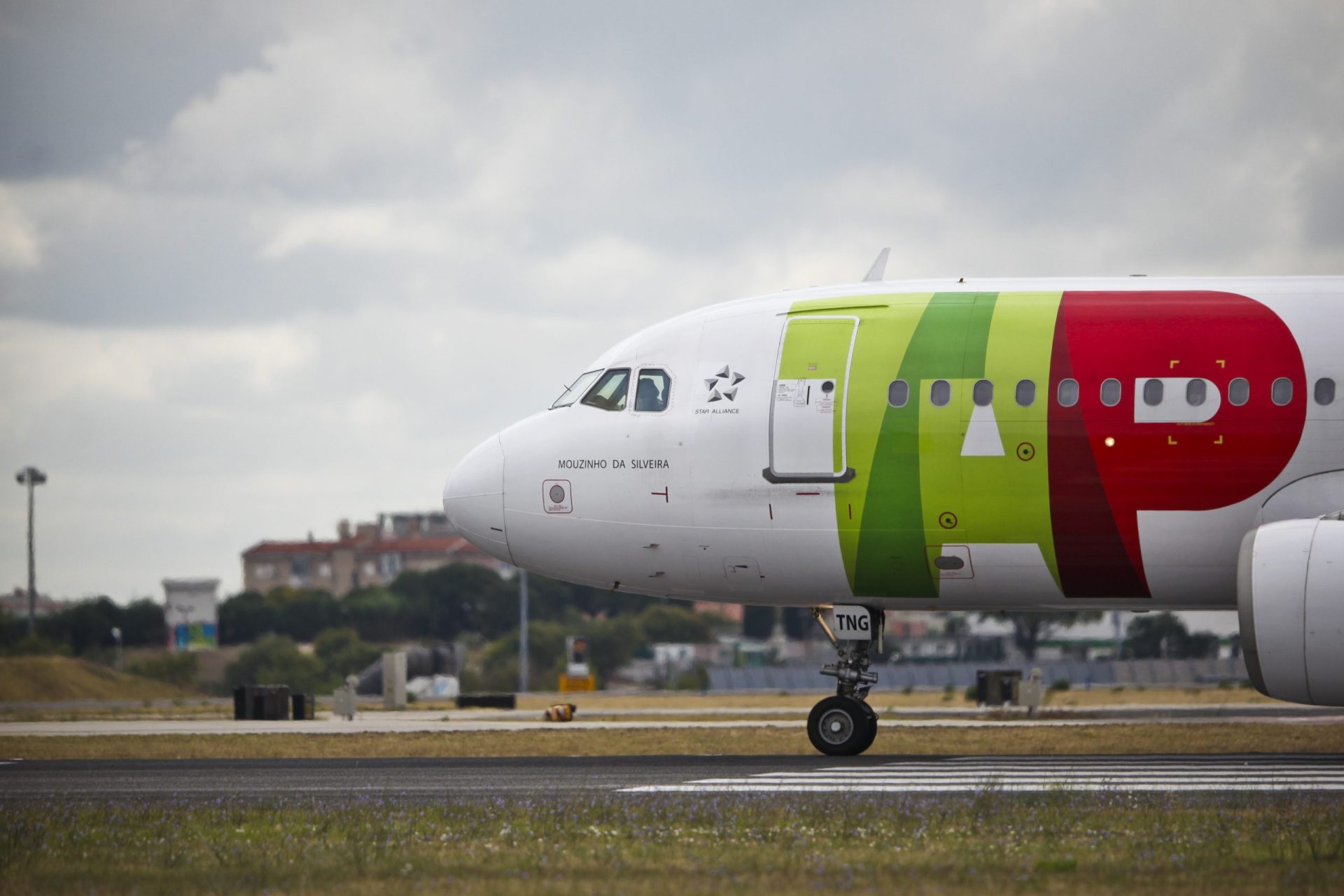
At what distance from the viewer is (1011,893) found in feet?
34.6

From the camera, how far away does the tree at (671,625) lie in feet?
413

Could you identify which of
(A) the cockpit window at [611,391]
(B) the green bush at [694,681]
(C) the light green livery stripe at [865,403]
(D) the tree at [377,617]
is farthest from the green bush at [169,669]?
(C) the light green livery stripe at [865,403]

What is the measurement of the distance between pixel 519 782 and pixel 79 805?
4.79 metres

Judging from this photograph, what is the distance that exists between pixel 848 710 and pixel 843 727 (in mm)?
245

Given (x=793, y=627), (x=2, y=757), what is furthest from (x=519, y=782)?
(x=793, y=627)

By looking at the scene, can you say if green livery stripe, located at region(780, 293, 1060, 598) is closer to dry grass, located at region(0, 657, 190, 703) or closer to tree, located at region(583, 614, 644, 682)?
dry grass, located at region(0, 657, 190, 703)

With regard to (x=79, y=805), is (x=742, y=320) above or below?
above

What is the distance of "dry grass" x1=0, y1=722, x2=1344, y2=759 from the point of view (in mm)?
24469

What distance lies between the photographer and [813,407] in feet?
70.5

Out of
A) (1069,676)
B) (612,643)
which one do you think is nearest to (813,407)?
(1069,676)

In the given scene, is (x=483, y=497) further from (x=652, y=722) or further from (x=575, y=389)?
(x=652, y=722)

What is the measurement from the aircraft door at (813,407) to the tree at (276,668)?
7489 centimetres

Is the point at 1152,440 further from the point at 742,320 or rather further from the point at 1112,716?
the point at 1112,716

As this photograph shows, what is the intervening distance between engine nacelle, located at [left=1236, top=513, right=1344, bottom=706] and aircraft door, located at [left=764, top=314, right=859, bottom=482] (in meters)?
5.43
